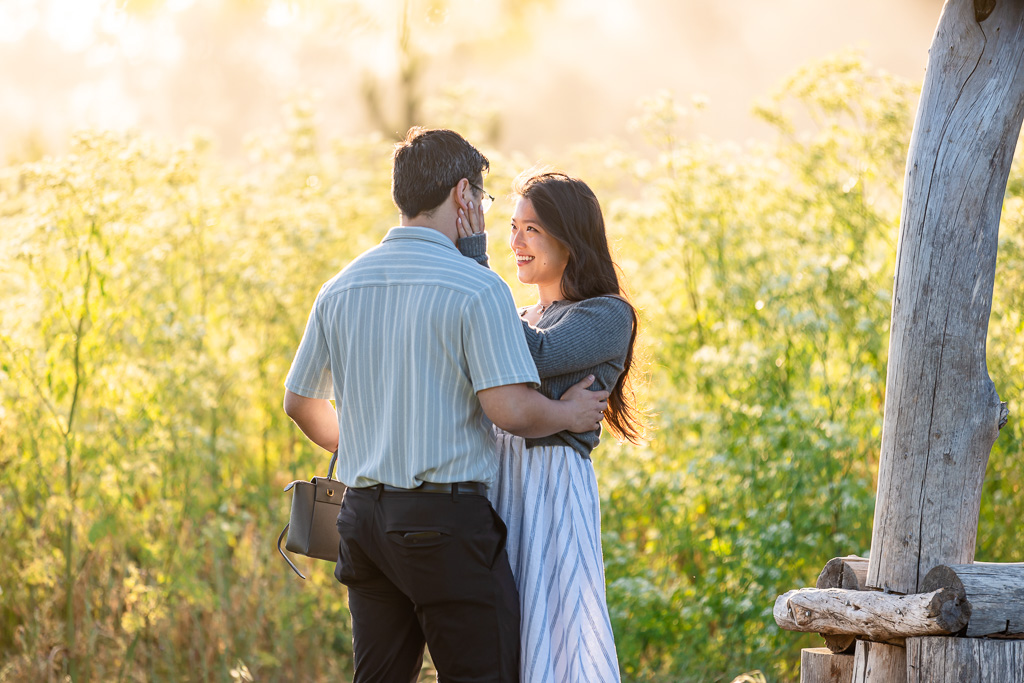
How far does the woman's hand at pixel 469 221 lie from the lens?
2.00 m

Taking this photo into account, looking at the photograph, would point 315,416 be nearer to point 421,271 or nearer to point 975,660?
point 421,271

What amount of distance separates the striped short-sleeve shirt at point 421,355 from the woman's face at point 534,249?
34 cm

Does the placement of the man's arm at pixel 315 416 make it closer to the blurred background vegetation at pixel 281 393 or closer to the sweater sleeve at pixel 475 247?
the sweater sleeve at pixel 475 247

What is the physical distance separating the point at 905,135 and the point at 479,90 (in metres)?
2.99

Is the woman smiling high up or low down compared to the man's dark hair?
down

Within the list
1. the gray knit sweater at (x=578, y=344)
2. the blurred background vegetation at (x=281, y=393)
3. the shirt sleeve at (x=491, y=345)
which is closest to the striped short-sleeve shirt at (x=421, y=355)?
the shirt sleeve at (x=491, y=345)

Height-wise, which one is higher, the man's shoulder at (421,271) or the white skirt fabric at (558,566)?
the man's shoulder at (421,271)

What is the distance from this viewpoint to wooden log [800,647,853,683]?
8.69 feet

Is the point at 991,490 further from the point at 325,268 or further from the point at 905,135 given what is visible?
the point at 325,268

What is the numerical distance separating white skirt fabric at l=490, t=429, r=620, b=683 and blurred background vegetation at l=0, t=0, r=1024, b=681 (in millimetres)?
1552

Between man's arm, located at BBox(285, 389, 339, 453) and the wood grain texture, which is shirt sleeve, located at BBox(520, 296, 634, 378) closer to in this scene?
man's arm, located at BBox(285, 389, 339, 453)

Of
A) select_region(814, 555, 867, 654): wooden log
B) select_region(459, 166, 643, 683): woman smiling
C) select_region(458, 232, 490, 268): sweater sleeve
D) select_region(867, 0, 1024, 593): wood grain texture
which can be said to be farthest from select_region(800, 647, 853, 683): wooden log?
select_region(458, 232, 490, 268): sweater sleeve

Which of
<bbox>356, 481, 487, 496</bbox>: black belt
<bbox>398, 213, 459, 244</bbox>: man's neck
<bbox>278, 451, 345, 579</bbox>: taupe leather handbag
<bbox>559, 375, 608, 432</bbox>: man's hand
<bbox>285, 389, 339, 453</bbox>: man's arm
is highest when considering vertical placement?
<bbox>398, 213, 459, 244</bbox>: man's neck

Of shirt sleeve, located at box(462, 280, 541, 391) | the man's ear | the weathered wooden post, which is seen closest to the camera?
shirt sleeve, located at box(462, 280, 541, 391)
